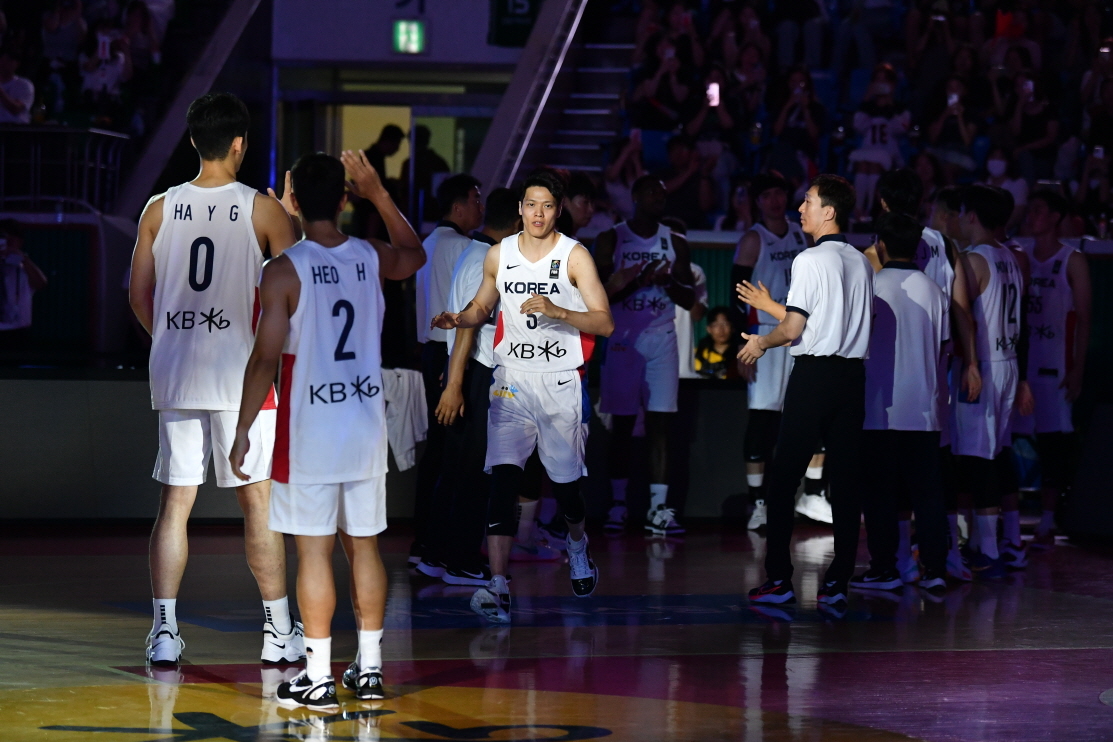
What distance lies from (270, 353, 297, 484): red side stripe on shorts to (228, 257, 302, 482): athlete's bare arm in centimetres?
4

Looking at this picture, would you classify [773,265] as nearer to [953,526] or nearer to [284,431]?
[953,526]

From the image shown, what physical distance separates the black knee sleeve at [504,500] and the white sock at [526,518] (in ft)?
5.49

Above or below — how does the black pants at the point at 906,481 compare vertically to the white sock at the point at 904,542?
above

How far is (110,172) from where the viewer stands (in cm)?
1683

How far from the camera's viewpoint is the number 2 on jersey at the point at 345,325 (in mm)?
5379

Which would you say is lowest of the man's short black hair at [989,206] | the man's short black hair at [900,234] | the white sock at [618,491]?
the white sock at [618,491]

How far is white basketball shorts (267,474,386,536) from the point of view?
5.38m

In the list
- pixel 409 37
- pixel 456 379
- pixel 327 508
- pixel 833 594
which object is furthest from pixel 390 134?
pixel 327 508

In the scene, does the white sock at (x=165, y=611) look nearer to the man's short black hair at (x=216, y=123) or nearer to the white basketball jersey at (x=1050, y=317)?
the man's short black hair at (x=216, y=123)

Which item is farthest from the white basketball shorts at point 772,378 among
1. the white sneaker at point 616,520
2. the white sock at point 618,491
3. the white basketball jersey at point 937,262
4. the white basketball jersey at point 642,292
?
the white basketball jersey at point 937,262

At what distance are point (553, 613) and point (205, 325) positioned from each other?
2.43m

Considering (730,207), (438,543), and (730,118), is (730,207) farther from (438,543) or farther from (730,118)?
(438,543)

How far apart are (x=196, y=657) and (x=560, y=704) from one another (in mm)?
1669

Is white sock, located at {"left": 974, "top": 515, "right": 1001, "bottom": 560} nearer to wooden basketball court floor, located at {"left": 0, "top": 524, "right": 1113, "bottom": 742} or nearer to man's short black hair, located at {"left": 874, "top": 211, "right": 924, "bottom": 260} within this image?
wooden basketball court floor, located at {"left": 0, "top": 524, "right": 1113, "bottom": 742}
